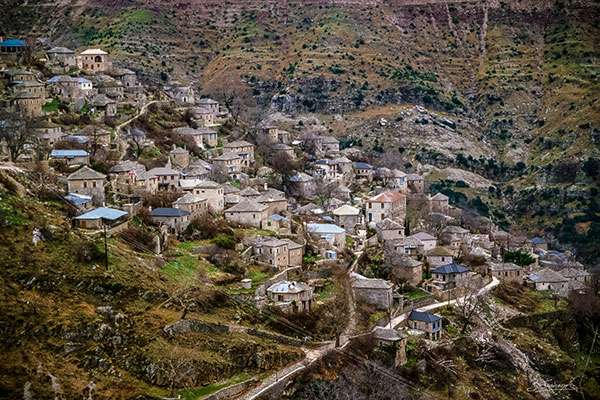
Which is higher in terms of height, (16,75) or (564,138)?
(16,75)

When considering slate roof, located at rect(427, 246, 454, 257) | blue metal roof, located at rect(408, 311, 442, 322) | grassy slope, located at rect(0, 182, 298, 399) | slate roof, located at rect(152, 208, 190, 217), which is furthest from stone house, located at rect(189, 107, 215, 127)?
grassy slope, located at rect(0, 182, 298, 399)

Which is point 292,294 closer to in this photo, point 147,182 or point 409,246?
point 147,182

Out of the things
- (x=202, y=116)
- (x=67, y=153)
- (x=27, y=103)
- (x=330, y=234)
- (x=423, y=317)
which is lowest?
(x=423, y=317)

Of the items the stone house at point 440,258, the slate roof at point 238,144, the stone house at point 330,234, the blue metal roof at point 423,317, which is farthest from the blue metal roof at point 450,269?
the slate roof at point 238,144

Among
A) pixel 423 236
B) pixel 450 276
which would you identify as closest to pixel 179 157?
pixel 423 236

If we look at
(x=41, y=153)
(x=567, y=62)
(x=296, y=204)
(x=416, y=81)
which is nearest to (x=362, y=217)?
(x=296, y=204)

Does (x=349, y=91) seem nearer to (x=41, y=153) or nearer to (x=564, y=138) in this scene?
(x=564, y=138)
